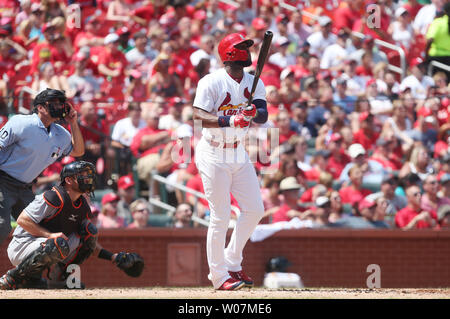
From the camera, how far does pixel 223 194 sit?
277 inches

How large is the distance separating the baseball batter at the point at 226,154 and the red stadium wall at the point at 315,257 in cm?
242

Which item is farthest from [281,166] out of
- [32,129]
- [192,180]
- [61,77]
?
[32,129]

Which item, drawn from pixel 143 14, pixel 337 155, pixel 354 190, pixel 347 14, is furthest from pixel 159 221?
pixel 347 14

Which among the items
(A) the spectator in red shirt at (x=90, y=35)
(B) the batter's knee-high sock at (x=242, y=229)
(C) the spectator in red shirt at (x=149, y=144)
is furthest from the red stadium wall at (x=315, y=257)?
(A) the spectator in red shirt at (x=90, y=35)

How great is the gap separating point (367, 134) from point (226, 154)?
175 inches

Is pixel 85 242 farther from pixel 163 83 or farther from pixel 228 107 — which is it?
pixel 163 83

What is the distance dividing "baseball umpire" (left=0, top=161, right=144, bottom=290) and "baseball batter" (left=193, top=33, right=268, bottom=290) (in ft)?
2.58

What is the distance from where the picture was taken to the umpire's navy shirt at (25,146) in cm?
713

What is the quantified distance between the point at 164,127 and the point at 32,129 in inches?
132

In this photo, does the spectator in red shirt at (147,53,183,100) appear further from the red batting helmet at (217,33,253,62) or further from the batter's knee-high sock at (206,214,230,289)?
the batter's knee-high sock at (206,214,230,289)

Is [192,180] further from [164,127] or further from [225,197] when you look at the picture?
[225,197]

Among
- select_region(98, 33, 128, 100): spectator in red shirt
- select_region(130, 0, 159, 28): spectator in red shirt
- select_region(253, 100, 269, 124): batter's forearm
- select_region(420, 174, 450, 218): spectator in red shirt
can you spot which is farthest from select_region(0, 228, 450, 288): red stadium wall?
select_region(130, 0, 159, 28): spectator in red shirt

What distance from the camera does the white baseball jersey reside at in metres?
6.93

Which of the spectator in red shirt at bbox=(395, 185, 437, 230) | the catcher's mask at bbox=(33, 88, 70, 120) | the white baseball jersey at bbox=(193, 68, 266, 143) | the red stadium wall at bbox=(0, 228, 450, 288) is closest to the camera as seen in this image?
the white baseball jersey at bbox=(193, 68, 266, 143)
